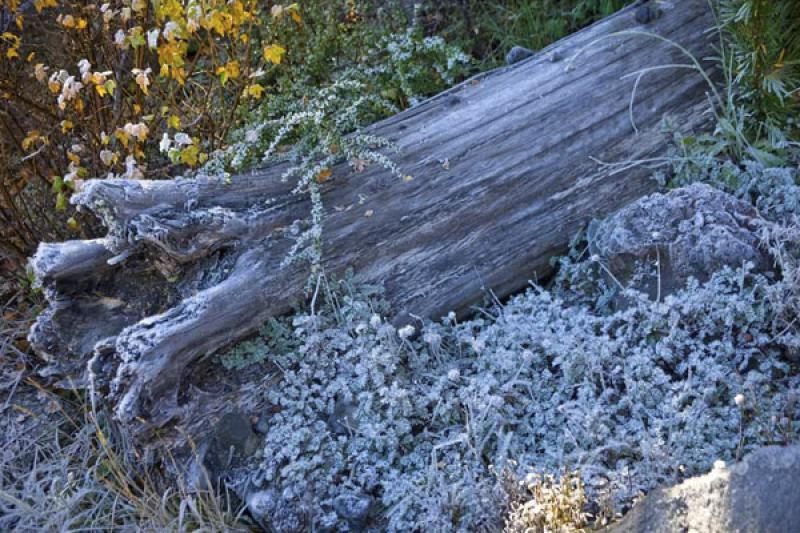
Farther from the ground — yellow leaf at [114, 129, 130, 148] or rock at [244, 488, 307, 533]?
yellow leaf at [114, 129, 130, 148]

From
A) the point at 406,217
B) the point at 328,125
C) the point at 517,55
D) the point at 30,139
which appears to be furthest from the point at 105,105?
the point at 517,55

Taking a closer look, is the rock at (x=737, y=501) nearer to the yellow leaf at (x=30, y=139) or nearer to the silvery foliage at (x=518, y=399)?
the silvery foliage at (x=518, y=399)

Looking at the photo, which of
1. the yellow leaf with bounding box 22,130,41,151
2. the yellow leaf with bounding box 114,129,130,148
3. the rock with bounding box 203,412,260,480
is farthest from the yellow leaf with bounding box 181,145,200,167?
the rock with bounding box 203,412,260,480

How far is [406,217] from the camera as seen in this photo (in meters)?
Result: 3.46

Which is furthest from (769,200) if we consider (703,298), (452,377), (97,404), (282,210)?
(97,404)

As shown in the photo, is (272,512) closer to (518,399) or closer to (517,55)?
(518,399)

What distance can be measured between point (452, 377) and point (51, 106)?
96.7 inches

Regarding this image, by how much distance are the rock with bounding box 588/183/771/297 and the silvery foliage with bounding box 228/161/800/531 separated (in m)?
0.09

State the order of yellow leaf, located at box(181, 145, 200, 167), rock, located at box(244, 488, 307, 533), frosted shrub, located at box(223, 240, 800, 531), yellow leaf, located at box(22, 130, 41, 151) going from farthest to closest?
yellow leaf, located at box(22, 130, 41, 151), yellow leaf, located at box(181, 145, 200, 167), rock, located at box(244, 488, 307, 533), frosted shrub, located at box(223, 240, 800, 531)

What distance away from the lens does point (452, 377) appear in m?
2.96

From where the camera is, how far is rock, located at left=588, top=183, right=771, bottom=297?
318cm

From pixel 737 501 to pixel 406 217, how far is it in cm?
177

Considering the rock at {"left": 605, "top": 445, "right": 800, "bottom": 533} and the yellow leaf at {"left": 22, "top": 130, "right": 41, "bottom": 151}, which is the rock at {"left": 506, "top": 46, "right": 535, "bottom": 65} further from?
the rock at {"left": 605, "top": 445, "right": 800, "bottom": 533}

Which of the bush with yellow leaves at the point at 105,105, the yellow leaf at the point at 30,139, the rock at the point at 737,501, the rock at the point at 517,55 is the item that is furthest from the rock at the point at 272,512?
the rock at the point at 517,55
